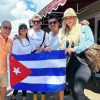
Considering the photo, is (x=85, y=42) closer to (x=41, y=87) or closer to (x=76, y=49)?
(x=76, y=49)

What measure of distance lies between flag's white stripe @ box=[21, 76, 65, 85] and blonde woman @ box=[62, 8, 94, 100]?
1.58 feet

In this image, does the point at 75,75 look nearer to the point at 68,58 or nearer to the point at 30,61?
the point at 68,58

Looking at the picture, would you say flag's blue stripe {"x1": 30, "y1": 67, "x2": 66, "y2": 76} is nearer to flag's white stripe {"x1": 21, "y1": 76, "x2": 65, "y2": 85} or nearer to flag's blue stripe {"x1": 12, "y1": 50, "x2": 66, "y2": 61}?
flag's white stripe {"x1": 21, "y1": 76, "x2": 65, "y2": 85}

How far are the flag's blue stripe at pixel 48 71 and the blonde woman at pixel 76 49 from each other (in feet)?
1.36

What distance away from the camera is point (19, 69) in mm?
7336

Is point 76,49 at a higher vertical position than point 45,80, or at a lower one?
higher

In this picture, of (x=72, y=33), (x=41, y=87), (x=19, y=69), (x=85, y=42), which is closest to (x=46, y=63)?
(x=41, y=87)

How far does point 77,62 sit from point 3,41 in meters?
1.68

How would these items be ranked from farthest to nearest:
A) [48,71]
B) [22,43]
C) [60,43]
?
[22,43]
[48,71]
[60,43]

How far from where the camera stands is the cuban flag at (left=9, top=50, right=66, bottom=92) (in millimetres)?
6879

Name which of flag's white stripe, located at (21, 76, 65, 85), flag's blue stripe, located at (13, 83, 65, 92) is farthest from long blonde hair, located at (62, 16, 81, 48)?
flag's blue stripe, located at (13, 83, 65, 92)

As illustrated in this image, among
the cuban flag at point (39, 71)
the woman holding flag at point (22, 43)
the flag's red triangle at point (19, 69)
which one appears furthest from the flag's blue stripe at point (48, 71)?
the woman holding flag at point (22, 43)

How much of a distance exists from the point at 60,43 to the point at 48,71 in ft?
2.06

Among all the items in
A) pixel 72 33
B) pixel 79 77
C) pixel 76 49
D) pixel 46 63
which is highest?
pixel 72 33
